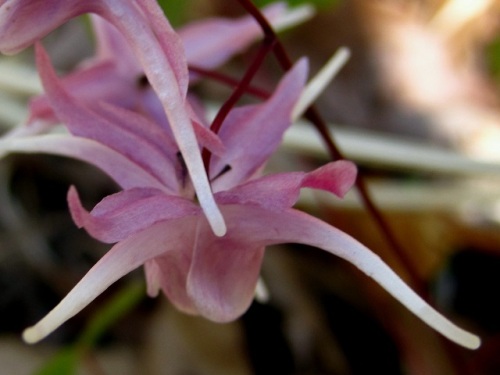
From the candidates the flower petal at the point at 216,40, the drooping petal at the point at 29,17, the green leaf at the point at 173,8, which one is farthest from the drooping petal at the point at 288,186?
the green leaf at the point at 173,8

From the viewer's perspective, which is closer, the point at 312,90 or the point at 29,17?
the point at 29,17

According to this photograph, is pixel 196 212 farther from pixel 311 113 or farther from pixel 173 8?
pixel 173 8

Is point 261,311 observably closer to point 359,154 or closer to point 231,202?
point 359,154

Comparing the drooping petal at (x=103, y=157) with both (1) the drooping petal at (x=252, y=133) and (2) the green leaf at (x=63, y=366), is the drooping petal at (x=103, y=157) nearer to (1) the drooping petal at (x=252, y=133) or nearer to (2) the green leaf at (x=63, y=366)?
(1) the drooping petal at (x=252, y=133)

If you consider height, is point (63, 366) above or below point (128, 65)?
below

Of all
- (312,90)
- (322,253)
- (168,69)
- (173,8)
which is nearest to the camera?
(168,69)

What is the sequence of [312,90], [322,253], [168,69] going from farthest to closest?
[322,253], [312,90], [168,69]

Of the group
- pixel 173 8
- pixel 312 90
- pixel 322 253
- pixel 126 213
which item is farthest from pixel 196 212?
pixel 322 253

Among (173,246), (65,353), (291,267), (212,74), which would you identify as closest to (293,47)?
(291,267)
